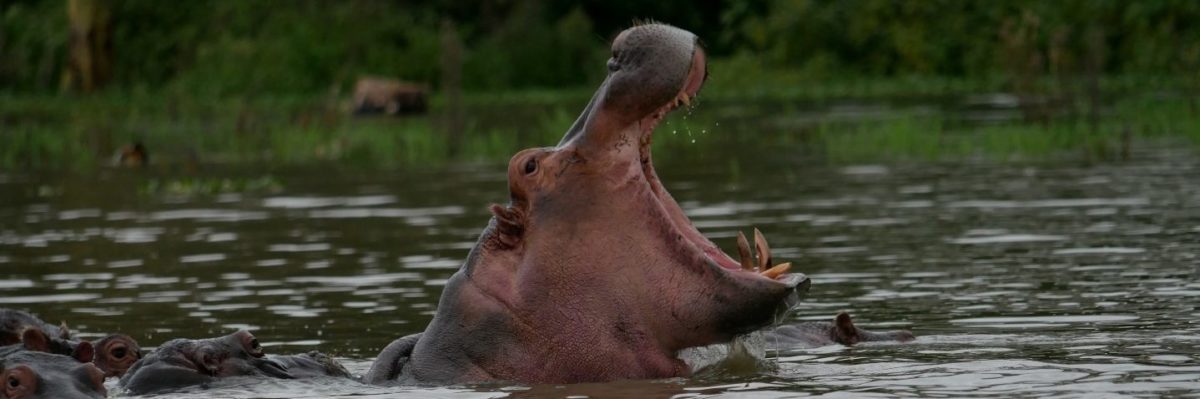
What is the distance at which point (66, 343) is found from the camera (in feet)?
21.8

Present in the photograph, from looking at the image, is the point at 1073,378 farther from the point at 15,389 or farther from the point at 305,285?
the point at 305,285

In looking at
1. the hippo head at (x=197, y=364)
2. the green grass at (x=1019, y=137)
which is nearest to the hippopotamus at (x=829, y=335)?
the hippo head at (x=197, y=364)

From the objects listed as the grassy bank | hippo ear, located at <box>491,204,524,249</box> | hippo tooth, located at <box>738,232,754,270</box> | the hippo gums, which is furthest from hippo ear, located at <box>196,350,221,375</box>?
the grassy bank

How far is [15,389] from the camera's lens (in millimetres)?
5820

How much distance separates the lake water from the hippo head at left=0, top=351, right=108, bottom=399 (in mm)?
406

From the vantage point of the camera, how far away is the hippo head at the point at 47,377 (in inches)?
229

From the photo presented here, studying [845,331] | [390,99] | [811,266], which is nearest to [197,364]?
[845,331]

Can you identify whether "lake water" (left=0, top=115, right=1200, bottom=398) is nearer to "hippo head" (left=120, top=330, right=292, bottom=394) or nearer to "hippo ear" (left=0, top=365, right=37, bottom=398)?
"hippo head" (left=120, top=330, right=292, bottom=394)

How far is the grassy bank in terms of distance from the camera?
1745 cm

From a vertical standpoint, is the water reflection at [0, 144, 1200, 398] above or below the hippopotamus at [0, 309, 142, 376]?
below

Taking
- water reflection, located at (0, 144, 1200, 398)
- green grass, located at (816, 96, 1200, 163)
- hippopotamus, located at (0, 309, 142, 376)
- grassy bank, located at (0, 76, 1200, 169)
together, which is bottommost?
grassy bank, located at (0, 76, 1200, 169)

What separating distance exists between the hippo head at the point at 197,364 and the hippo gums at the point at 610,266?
769mm

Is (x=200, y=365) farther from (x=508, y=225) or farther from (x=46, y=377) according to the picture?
(x=508, y=225)

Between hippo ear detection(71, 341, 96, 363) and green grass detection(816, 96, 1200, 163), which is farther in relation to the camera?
green grass detection(816, 96, 1200, 163)
